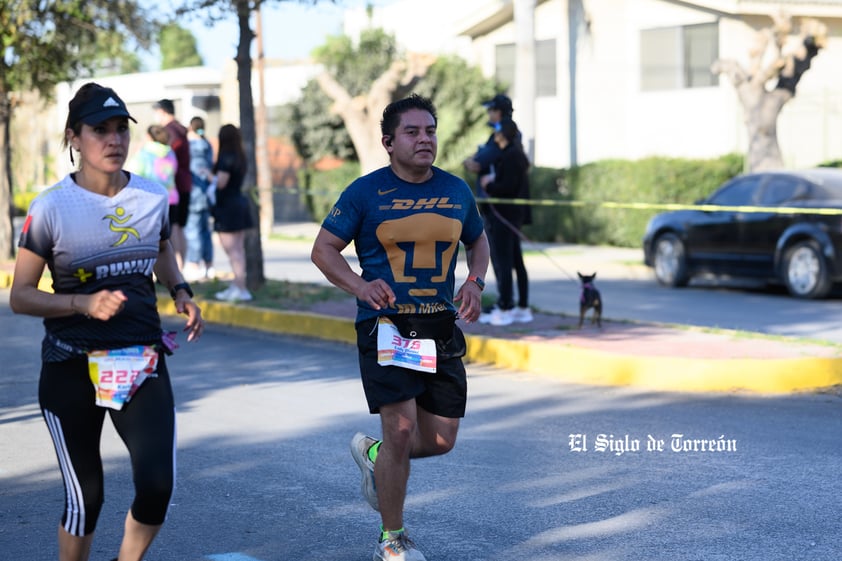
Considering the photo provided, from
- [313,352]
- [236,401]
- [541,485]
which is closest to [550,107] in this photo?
[313,352]

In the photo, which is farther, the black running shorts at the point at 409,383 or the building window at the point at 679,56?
the building window at the point at 679,56

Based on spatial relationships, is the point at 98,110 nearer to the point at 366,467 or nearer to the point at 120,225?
the point at 120,225

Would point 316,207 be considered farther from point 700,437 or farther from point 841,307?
point 700,437

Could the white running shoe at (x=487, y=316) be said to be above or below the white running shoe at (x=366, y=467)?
below

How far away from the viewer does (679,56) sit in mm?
28906

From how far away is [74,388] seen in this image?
171 inches

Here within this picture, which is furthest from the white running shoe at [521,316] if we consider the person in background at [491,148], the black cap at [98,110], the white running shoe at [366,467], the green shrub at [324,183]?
the green shrub at [324,183]

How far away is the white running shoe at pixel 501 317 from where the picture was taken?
12047 millimetres

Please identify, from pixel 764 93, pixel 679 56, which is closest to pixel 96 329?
pixel 764 93

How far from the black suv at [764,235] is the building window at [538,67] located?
47.4 feet

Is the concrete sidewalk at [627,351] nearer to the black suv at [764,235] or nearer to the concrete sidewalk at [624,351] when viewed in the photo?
the concrete sidewalk at [624,351]

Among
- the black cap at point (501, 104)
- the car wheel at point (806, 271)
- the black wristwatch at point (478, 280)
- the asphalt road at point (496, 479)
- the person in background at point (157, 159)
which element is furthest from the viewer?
the car wheel at point (806, 271)

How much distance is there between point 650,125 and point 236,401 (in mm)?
22037

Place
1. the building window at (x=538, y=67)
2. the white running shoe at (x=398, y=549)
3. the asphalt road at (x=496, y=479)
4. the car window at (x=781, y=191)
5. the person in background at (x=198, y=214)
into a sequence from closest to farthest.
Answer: the white running shoe at (x=398, y=549)
the asphalt road at (x=496, y=479)
the car window at (x=781, y=191)
the person in background at (x=198, y=214)
the building window at (x=538, y=67)
